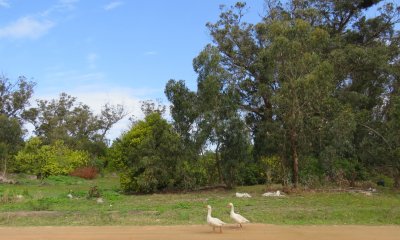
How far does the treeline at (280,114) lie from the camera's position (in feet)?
75.8

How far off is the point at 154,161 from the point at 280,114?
6.98 meters

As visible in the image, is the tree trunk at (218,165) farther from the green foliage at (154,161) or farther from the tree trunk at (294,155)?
the tree trunk at (294,155)

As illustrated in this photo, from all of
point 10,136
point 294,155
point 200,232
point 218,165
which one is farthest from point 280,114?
point 10,136

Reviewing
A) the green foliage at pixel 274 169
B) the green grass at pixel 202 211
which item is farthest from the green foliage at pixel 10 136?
the green foliage at pixel 274 169

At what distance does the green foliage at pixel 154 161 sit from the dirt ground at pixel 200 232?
12.2 m

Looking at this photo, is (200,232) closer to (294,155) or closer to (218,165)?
(294,155)

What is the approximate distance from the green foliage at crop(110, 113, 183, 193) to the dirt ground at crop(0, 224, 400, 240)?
12.2 metres

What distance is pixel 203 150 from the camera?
83.1 ft

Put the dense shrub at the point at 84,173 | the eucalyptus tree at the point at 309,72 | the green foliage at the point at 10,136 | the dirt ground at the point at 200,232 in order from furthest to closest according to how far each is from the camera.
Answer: the green foliage at the point at 10,136 < the dense shrub at the point at 84,173 < the eucalyptus tree at the point at 309,72 < the dirt ground at the point at 200,232

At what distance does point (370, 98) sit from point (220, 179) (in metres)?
10.1

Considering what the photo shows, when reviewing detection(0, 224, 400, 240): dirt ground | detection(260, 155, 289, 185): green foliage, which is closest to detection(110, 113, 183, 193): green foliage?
detection(260, 155, 289, 185): green foliage

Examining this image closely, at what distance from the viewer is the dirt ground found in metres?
11.2

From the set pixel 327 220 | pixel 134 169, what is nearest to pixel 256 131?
pixel 134 169

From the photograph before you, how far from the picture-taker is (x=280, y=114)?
2362 centimetres
